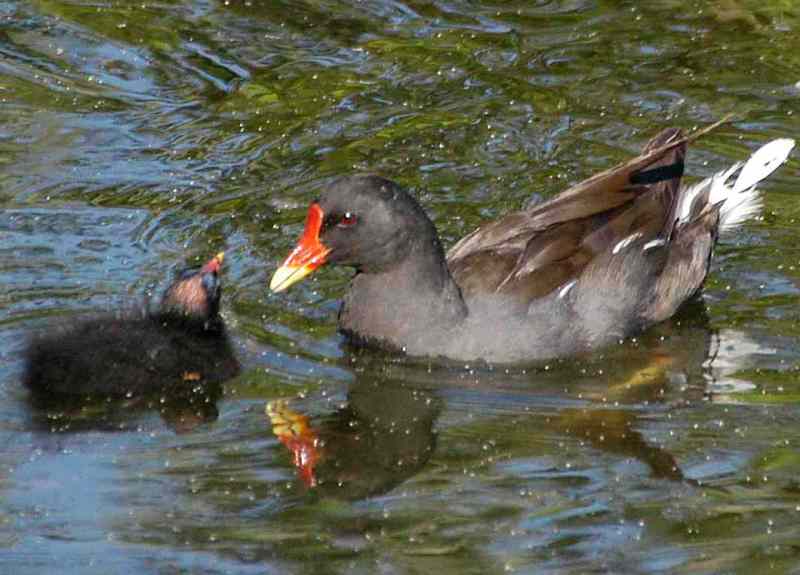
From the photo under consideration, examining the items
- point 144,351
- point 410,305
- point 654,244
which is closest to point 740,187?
point 654,244

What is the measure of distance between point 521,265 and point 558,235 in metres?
0.23

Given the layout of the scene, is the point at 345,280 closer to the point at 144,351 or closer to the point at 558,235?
the point at 558,235

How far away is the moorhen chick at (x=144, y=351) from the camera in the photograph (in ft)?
21.0

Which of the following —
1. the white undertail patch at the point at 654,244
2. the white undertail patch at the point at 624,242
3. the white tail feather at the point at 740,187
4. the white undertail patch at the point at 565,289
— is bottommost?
the white undertail patch at the point at 565,289

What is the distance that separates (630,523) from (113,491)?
158 centimetres

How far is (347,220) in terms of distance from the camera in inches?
272

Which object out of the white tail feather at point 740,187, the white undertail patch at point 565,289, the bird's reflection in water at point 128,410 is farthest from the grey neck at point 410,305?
the white tail feather at point 740,187

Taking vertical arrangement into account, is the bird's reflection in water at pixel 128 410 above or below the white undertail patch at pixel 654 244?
below

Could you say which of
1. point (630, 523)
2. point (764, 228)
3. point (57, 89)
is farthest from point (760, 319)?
point (57, 89)

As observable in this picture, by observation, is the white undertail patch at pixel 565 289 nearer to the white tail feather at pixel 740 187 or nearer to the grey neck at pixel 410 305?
the grey neck at pixel 410 305

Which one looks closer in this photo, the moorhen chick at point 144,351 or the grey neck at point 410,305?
the moorhen chick at point 144,351

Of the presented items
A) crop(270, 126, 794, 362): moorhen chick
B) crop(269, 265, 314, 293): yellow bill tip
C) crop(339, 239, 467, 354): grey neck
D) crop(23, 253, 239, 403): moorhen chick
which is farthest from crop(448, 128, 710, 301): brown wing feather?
crop(23, 253, 239, 403): moorhen chick

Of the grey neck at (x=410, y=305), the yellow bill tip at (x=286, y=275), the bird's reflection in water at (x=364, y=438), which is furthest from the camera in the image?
the grey neck at (x=410, y=305)

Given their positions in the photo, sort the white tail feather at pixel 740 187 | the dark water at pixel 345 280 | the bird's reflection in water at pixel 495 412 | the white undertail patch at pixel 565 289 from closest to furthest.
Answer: the dark water at pixel 345 280, the bird's reflection in water at pixel 495 412, the white undertail patch at pixel 565 289, the white tail feather at pixel 740 187
